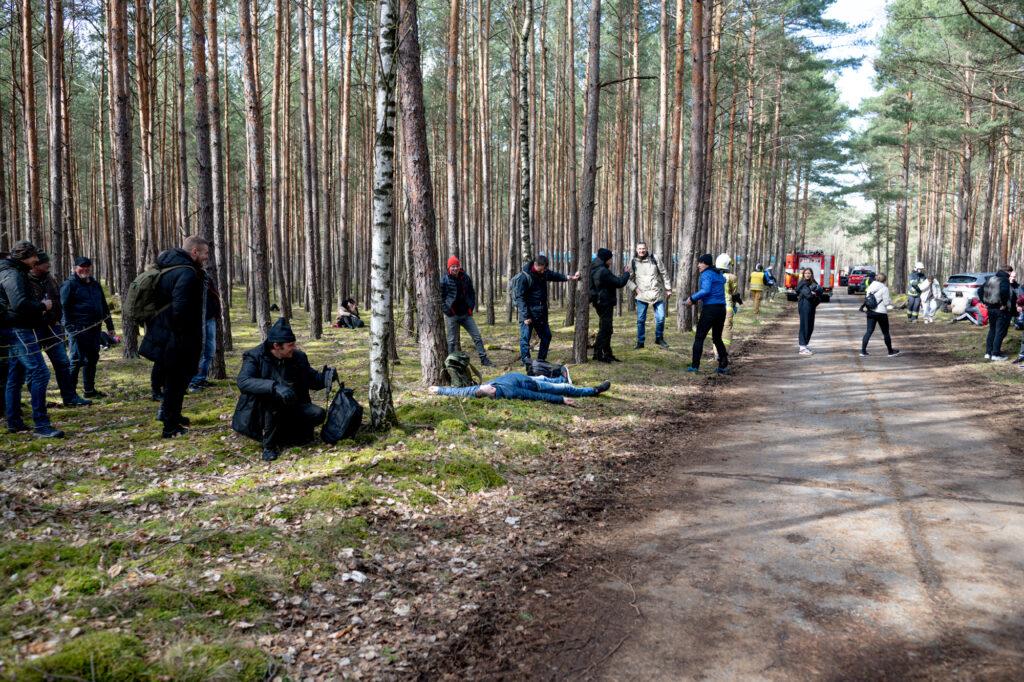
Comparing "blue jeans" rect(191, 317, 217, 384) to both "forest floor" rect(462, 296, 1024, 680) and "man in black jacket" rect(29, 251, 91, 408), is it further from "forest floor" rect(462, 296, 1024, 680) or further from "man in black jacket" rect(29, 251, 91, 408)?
"forest floor" rect(462, 296, 1024, 680)

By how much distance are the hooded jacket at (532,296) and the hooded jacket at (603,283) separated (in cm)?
87

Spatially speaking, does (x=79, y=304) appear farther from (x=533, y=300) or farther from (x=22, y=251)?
(x=533, y=300)

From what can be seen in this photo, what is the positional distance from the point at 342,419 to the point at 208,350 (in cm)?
457

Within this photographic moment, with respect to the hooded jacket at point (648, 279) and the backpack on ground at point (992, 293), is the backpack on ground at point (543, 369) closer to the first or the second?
the hooded jacket at point (648, 279)

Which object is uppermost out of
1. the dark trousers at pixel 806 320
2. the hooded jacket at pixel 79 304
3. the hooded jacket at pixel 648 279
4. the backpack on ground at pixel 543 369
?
the hooded jacket at pixel 648 279

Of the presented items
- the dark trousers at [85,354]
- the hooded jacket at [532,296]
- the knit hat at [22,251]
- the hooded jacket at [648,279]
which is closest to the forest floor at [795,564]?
the hooded jacket at [532,296]

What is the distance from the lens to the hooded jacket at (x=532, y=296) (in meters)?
11.0

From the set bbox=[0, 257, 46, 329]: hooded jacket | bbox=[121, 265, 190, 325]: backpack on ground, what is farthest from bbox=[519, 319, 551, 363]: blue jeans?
bbox=[0, 257, 46, 329]: hooded jacket

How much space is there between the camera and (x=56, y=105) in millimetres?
13859

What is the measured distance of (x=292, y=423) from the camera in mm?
6480

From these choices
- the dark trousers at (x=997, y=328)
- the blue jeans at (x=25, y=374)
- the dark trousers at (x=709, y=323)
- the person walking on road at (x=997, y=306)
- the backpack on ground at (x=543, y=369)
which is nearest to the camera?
the blue jeans at (x=25, y=374)

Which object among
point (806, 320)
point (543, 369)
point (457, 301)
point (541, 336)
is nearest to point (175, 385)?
point (543, 369)

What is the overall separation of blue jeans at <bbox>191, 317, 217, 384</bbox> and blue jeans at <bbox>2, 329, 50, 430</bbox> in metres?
2.59

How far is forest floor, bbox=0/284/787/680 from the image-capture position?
3.19 m
